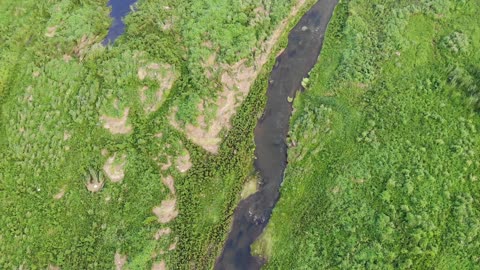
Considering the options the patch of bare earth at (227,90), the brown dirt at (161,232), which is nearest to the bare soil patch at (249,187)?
the patch of bare earth at (227,90)

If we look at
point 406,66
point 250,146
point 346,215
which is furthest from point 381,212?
point 406,66

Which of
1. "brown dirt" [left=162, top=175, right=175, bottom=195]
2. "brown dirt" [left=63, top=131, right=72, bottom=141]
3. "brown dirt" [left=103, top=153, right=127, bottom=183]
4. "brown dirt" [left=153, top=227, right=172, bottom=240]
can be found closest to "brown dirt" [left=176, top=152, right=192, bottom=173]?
"brown dirt" [left=162, top=175, right=175, bottom=195]

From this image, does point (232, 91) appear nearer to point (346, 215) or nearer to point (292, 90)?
point (292, 90)

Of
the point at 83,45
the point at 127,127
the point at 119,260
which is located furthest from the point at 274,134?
the point at 83,45

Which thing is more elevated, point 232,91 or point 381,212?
point 232,91

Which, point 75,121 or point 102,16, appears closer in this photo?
point 75,121

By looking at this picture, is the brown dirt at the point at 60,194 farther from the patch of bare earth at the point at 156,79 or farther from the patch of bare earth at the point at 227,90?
the patch of bare earth at the point at 227,90
